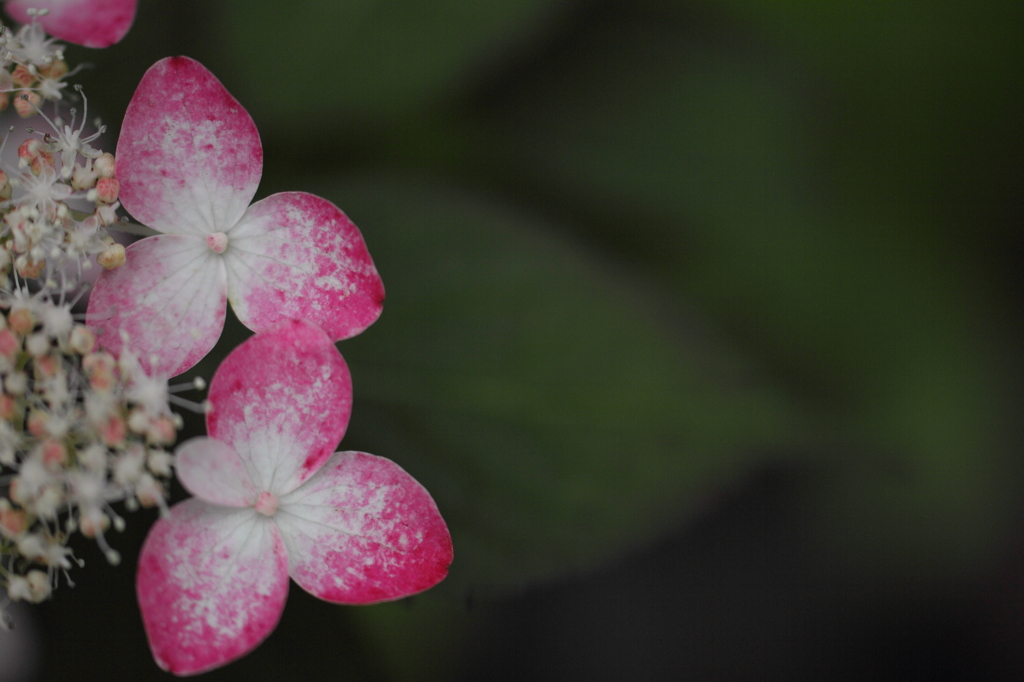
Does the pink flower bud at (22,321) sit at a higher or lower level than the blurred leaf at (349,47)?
lower

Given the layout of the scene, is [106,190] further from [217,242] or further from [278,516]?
[278,516]

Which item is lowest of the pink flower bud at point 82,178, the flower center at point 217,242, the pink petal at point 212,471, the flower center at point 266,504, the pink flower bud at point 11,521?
the pink flower bud at point 11,521

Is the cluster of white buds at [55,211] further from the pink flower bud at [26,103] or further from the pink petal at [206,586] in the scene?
the pink petal at [206,586]

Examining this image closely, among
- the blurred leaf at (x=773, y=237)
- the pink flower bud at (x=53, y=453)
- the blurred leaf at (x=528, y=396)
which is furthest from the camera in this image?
the blurred leaf at (x=773, y=237)

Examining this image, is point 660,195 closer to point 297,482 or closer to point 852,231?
point 852,231

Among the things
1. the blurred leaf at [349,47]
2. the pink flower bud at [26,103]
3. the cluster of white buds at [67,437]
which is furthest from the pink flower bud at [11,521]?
the blurred leaf at [349,47]

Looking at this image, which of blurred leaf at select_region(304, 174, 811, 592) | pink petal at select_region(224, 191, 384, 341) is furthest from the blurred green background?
pink petal at select_region(224, 191, 384, 341)
